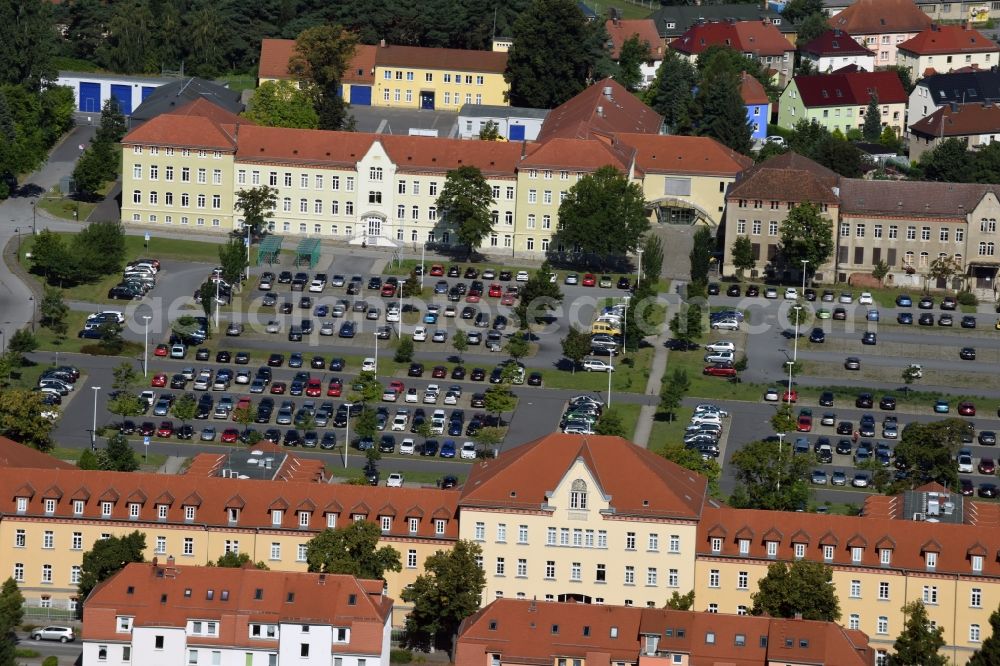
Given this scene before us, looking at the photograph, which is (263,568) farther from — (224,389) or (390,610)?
(224,389)

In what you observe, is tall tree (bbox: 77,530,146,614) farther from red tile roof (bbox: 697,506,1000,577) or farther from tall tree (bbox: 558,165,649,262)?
tall tree (bbox: 558,165,649,262)

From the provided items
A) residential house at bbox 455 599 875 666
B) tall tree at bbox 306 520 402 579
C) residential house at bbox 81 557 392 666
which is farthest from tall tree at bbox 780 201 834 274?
residential house at bbox 81 557 392 666

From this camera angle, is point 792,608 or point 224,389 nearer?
point 792,608

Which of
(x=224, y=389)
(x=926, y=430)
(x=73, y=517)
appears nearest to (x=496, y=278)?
(x=224, y=389)

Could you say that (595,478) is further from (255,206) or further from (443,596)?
(255,206)

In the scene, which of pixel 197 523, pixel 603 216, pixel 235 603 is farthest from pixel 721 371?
pixel 235 603

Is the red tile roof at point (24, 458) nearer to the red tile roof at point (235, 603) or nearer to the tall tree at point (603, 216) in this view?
the red tile roof at point (235, 603)
